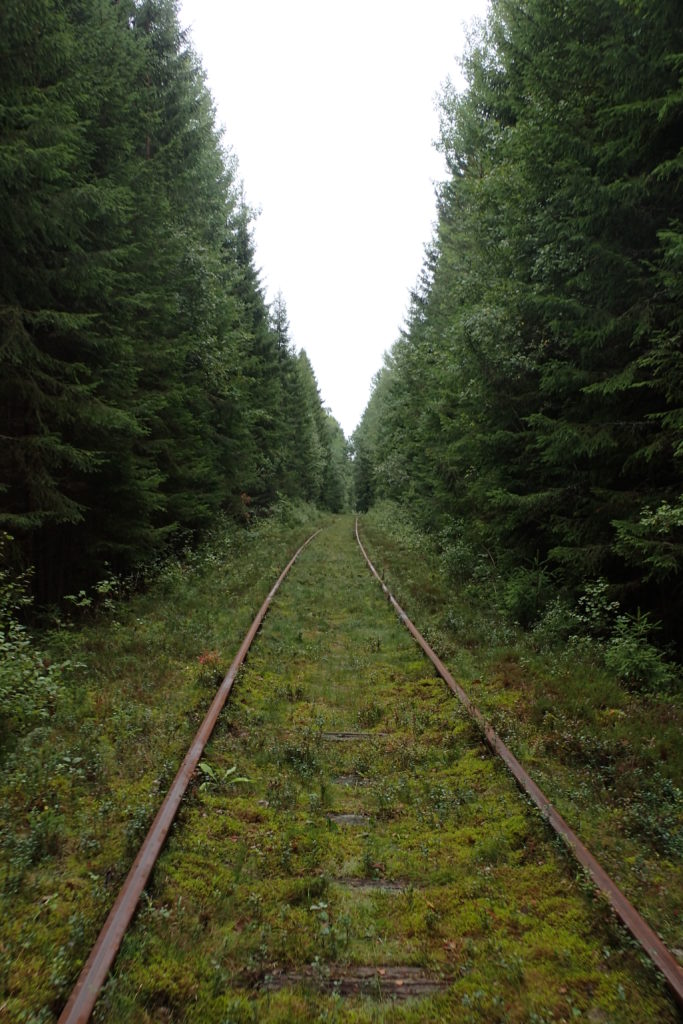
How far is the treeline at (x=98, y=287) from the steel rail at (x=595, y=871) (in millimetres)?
6347

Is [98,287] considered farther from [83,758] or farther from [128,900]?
[128,900]

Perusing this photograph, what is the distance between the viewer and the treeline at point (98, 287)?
745 cm

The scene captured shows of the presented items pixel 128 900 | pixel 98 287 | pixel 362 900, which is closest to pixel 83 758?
pixel 128 900

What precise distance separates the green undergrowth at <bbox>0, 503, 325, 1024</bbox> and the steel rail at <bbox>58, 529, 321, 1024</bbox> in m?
0.11

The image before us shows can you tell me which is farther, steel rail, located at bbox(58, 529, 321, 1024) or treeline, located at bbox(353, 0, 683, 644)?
treeline, located at bbox(353, 0, 683, 644)

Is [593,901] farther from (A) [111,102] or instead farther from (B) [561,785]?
(A) [111,102]

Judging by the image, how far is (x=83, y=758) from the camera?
15.9ft

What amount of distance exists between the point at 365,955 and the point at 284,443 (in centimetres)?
3144

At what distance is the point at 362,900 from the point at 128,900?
1340 mm

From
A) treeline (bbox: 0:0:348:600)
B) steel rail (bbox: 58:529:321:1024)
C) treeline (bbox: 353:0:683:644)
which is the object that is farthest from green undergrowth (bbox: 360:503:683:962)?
treeline (bbox: 0:0:348:600)

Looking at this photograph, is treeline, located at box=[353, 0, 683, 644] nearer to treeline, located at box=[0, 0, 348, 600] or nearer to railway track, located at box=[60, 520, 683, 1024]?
railway track, located at box=[60, 520, 683, 1024]

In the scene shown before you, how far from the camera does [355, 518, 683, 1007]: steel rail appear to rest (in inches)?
106

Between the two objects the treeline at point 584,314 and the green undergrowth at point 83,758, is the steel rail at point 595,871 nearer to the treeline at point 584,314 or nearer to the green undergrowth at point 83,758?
the green undergrowth at point 83,758

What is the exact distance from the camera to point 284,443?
3359 cm
